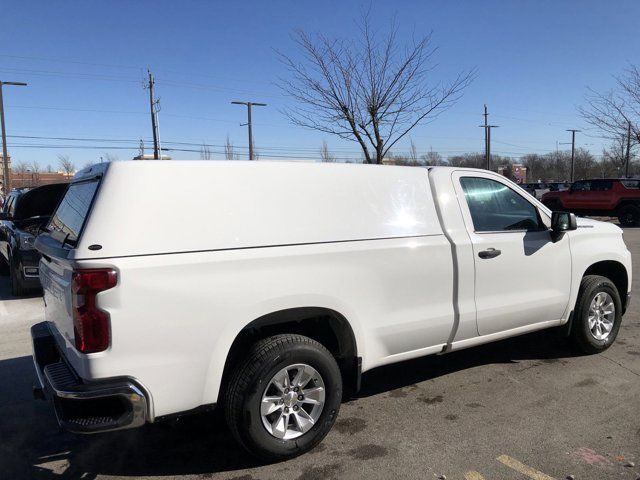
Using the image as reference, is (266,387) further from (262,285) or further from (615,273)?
(615,273)

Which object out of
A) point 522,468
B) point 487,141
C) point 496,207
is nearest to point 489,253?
point 496,207

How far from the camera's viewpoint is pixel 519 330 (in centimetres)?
456

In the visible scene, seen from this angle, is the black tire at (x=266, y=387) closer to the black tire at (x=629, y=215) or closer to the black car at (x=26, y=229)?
the black car at (x=26, y=229)

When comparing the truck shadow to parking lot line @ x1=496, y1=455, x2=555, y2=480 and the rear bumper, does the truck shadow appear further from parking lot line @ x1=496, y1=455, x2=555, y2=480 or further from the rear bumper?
parking lot line @ x1=496, y1=455, x2=555, y2=480

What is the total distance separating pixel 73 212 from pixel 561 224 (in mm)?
3939

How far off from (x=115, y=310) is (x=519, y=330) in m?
3.40

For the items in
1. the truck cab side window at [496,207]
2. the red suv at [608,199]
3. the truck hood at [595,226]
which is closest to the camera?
the truck cab side window at [496,207]

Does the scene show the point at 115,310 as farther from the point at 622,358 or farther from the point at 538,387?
the point at 622,358

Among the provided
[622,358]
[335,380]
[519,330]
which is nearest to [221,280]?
[335,380]

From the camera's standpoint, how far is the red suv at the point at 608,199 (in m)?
20.1

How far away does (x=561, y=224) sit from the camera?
4.60 metres

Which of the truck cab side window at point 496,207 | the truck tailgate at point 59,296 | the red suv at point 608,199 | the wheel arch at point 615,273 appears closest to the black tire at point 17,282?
the truck tailgate at point 59,296

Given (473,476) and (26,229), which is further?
(26,229)

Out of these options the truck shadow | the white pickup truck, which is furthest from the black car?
the white pickup truck
